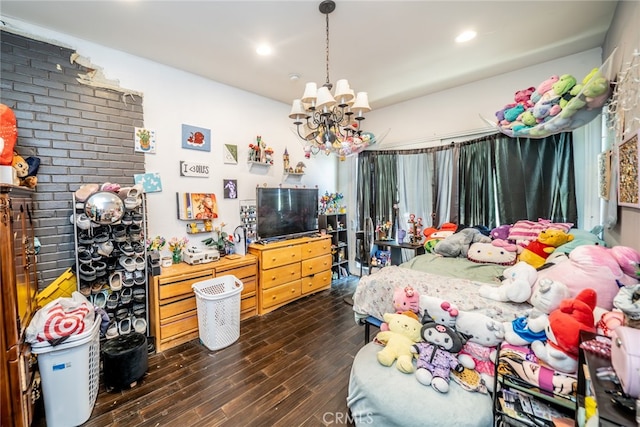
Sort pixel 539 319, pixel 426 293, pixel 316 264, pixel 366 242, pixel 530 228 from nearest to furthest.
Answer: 1. pixel 539 319
2. pixel 426 293
3. pixel 530 228
4. pixel 316 264
5. pixel 366 242

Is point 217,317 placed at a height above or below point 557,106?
below

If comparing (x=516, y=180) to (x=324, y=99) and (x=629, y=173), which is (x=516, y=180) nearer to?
(x=629, y=173)

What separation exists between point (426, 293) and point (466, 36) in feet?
7.36

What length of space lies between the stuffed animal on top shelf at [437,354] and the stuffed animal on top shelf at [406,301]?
0.62ft

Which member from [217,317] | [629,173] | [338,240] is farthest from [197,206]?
[629,173]

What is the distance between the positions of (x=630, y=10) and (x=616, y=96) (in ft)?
1.67

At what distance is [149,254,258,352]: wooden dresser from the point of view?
2.29 metres

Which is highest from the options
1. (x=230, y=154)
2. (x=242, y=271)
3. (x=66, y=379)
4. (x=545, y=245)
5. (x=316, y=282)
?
(x=230, y=154)

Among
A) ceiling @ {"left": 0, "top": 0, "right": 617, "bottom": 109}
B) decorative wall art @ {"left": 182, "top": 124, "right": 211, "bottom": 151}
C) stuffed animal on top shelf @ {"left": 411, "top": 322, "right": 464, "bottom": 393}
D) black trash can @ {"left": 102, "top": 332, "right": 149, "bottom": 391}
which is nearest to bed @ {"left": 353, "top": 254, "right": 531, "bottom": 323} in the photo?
stuffed animal on top shelf @ {"left": 411, "top": 322, "right": 464, "bottom": 393}

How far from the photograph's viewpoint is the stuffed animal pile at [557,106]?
64.0 inches

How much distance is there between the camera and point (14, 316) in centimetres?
134

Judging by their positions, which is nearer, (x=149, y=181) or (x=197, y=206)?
(x=149, y=181)

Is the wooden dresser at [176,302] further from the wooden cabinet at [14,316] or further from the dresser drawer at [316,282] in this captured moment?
the dresser drawer at [316,282]

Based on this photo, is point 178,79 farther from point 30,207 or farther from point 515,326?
point 515,326
